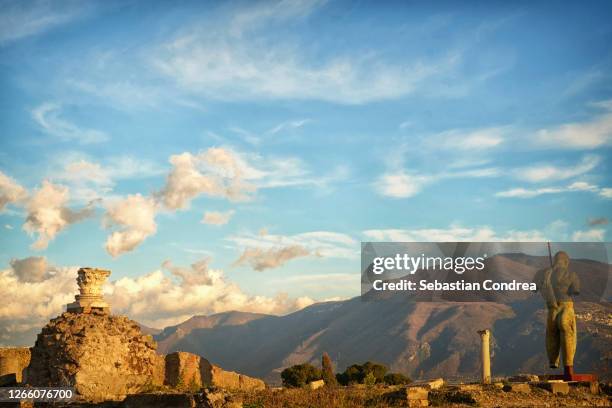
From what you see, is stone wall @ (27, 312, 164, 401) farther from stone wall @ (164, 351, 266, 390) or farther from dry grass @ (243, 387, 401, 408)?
dry grass @ (243, 387, 401, 408)

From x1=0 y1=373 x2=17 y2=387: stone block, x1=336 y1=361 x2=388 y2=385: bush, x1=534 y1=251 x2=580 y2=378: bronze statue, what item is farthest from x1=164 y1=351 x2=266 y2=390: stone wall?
x1=336 y1=361 x2=388 y2=385: bush

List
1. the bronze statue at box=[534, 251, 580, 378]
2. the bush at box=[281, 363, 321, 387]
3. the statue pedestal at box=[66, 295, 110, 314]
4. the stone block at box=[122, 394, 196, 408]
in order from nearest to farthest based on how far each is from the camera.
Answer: the stone block at box=[122, 394, 196, 408] → the bronze statue at box=[534, 251, 580, 378] → the statue pedestal at box=[66, 295, 110, 314] → the bush at box=[281, 363, 321, 387]

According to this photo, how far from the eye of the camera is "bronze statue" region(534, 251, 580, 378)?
20.3 meters

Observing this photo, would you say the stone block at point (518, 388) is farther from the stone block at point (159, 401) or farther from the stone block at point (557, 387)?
the stone block at point (159, 401)

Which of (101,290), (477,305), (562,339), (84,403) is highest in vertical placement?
(477,305)

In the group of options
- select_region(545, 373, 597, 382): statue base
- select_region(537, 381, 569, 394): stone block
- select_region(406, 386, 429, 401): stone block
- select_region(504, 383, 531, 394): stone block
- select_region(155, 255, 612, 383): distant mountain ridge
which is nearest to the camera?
select_region(406, 386, 429, 401): stone block

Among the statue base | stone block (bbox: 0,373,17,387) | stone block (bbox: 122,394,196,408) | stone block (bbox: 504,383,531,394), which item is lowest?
stone block (bbox: 122,394,196,408)

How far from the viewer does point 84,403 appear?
63.2 ft

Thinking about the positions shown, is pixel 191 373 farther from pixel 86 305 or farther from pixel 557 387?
pixel 557 387

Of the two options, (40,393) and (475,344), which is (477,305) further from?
(40,393)

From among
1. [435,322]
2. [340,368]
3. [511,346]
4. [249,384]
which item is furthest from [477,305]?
[249,384]

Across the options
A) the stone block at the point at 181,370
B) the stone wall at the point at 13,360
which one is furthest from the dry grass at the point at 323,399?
the stone wall at the point at 13,360

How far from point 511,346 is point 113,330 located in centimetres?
13607

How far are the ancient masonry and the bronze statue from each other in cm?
1132
